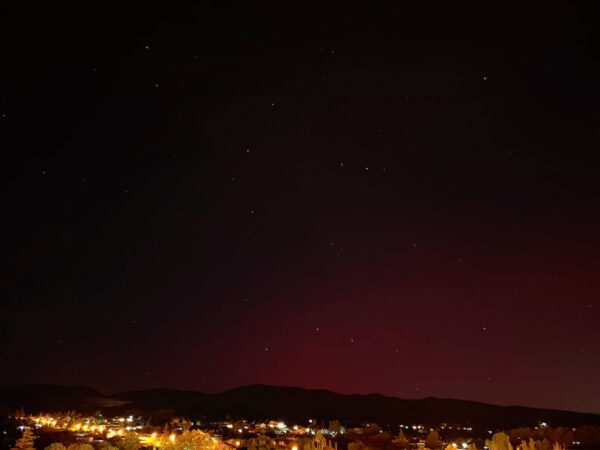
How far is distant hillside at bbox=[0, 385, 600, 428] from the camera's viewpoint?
97.0 metres

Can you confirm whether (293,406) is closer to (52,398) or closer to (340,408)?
(340,408)

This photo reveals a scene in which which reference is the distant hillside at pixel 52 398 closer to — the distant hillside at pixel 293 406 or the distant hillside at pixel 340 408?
the distant hillside at pixel 293 406

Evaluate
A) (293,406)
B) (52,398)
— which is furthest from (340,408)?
(52,398)

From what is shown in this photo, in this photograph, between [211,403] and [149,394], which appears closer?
[211,403]

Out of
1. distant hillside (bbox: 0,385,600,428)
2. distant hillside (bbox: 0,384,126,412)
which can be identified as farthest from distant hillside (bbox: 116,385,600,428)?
distant hillside (bbox: 0,384,126,412)

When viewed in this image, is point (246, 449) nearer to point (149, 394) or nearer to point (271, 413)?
point (271, 413)

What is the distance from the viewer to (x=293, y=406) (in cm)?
10738

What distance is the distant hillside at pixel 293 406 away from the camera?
9696 cm

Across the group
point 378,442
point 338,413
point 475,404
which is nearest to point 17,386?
point 338,413

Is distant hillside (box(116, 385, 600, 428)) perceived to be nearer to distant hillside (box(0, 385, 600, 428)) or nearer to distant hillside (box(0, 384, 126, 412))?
distant hillside (box(0, 385, 600, 428))

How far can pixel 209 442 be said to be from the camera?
35.3 metres

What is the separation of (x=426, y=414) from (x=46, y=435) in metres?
73.1

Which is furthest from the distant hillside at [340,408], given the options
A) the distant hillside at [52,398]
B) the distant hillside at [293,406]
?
the distant hillside at [52,398]

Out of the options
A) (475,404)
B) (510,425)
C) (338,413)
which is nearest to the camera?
(510,425)
